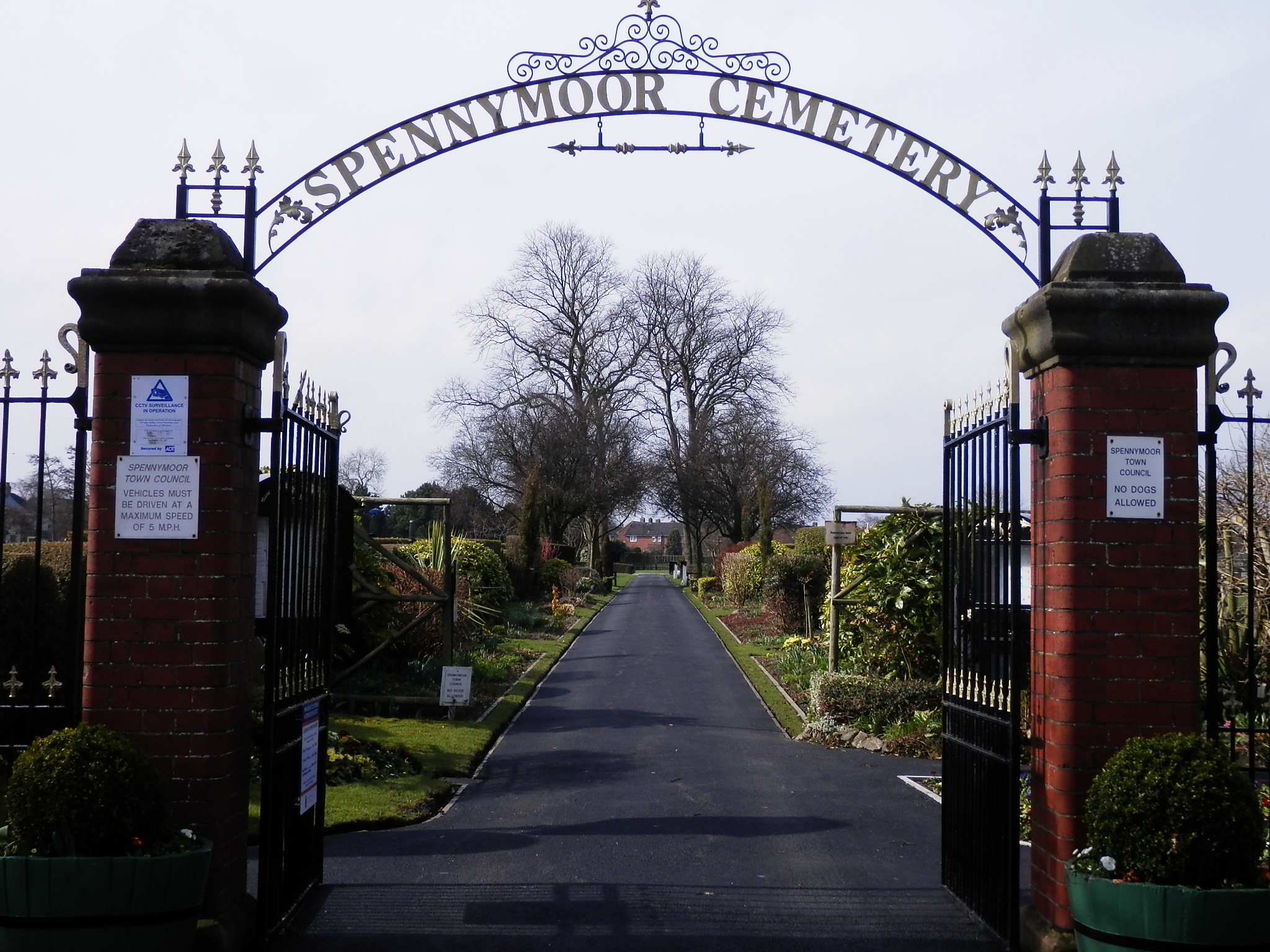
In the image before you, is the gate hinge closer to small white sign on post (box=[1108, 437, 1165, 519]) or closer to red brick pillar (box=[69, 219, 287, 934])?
small white sign on post (box=[1108, 437, 1165, 519])

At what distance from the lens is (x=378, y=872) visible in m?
7.60

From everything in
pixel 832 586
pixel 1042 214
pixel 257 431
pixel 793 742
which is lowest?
pixel 793 742

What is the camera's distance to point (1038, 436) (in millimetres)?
5875

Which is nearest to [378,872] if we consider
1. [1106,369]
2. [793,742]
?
[1106,369]

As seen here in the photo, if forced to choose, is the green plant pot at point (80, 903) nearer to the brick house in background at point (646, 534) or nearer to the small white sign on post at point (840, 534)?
the small white sign on post at point (840, 534)

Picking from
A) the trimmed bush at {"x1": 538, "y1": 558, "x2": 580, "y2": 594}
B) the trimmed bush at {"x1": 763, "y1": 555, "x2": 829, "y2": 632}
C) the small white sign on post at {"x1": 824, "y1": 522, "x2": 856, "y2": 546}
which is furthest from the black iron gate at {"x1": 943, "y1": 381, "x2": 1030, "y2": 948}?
the trimmed bush at {"x1": 538, "y1": 558, "x2": 580, "y2": 594}

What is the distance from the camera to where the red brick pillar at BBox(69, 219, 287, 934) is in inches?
219

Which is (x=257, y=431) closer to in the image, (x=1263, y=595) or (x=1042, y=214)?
(x=1042, y=214)

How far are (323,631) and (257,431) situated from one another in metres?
1.49

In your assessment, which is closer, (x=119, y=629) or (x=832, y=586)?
(x=119, y=629)

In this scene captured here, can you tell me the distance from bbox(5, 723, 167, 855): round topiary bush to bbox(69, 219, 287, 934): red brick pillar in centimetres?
38

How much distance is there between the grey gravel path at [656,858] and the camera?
634 centimetres

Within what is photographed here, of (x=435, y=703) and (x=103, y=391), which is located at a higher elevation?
(x=103, y=391)

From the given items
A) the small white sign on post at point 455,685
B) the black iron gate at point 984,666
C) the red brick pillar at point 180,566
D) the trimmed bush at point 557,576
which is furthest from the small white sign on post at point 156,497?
the trimmed bush at point 557,576
